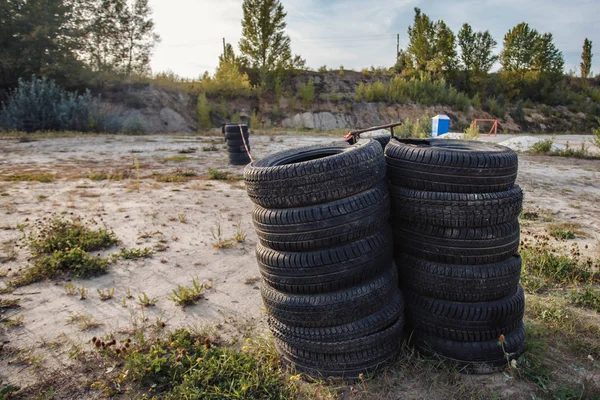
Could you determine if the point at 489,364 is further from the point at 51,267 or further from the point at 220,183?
the point at 220,183

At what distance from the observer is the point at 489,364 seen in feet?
8.61

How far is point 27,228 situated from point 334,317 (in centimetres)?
463

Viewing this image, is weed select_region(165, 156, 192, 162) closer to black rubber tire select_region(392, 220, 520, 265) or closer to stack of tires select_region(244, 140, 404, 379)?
stack of tires select_region(244, 140, 404, 379)

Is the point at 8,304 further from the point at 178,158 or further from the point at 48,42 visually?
the point at 48,42

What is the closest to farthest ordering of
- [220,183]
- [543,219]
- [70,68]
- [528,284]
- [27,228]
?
[528,284], [27,228], [543,219], [220,183], [70,68]

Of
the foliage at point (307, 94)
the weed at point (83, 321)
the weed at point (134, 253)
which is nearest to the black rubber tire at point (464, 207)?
the weed at point (83, 321)

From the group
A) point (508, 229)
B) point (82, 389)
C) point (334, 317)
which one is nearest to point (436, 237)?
point (508, 229)

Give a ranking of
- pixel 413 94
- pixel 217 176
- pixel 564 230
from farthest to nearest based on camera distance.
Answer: pixel 413 94 < pixel 217 176 < pixel 564 230

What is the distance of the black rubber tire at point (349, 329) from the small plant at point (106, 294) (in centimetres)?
183

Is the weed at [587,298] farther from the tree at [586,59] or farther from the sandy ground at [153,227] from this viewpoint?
the tree at [586,59]

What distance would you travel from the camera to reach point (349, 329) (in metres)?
2.58

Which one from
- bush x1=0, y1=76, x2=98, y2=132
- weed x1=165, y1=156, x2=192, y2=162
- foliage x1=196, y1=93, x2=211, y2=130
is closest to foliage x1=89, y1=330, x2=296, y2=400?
weed x1=165, y1=156, x2=192, y2=162

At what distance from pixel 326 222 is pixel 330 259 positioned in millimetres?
239

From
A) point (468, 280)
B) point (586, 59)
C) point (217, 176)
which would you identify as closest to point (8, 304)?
point (468, 280)
